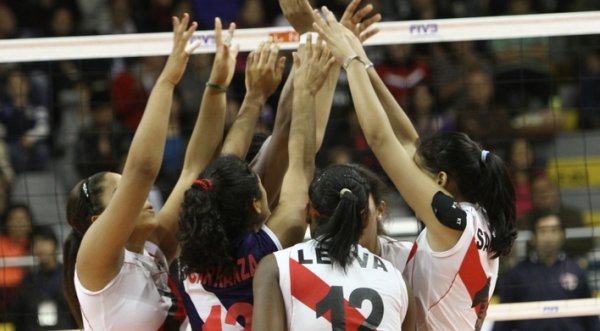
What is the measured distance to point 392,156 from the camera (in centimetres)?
389

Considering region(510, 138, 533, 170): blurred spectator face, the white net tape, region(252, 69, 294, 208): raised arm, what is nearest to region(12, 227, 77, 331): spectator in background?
the white net tape

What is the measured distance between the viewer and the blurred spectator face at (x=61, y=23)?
9.44 m

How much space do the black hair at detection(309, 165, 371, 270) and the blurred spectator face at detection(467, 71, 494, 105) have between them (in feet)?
15.6

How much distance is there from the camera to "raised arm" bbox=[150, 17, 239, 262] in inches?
169

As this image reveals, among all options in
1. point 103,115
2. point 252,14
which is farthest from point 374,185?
point 252,14

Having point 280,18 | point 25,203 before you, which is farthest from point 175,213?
point 280,18

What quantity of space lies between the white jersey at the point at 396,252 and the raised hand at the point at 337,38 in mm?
761

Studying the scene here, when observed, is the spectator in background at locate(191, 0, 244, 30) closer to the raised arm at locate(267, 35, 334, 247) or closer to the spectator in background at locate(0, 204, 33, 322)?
the spectator in background at locate(0, 204, 33, 322)

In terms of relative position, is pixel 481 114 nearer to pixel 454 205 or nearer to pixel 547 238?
pixel 547 238

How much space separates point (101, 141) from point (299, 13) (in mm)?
3825

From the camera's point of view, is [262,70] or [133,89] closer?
[262,70]

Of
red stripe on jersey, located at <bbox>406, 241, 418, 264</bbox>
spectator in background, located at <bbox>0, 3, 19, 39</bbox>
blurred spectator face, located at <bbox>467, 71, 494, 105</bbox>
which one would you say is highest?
spectator in background, located at <bbox>0, 3, 19, 39</bbox>

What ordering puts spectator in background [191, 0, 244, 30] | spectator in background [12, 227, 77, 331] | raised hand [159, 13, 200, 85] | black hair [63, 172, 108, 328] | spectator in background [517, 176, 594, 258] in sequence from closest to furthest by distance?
raised hand [159, 13, 200, 85], black hair [63, 172, 108, 328], spectator in background [12, 227, 77, 331], spectator in background [517, 176, 594, 258], spectator in background [191, 0, 244, 30]

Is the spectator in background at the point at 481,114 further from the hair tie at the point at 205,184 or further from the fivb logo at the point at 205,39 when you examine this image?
the hair tie at the point at 205,184
